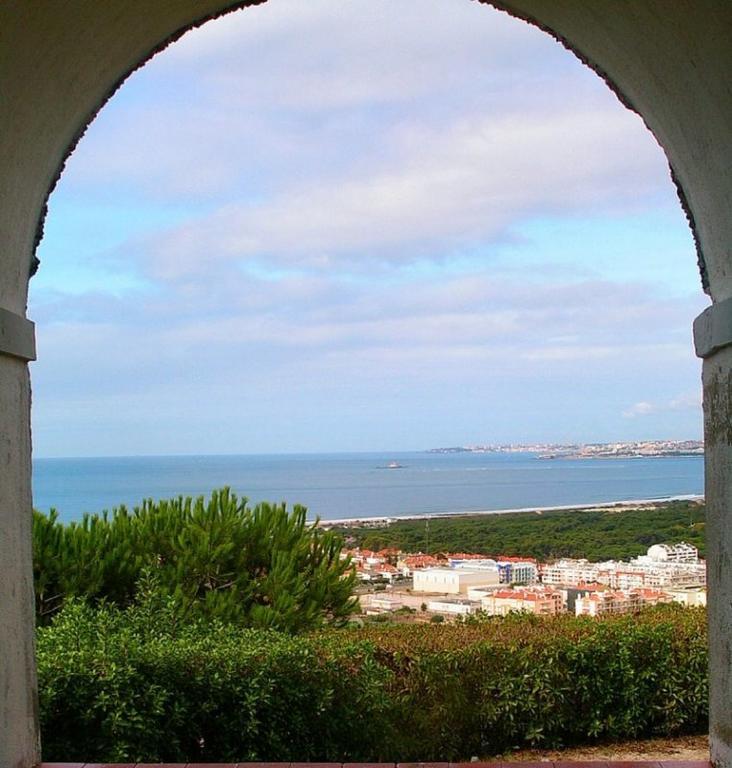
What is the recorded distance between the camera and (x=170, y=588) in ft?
24.3

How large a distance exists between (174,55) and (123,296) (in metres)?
60.0

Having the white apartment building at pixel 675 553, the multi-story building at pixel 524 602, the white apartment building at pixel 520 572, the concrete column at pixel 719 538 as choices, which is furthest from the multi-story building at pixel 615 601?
the concrete column at pixel 719 538

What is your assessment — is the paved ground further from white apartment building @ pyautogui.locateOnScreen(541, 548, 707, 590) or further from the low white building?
white apartment building @ pyautogui.locateOnScreen(541, 548, 707, 590)

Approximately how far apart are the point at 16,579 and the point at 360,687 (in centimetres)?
230

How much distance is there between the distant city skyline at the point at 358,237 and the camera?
7.18 metres

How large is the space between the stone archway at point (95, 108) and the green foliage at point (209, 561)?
12.3ft

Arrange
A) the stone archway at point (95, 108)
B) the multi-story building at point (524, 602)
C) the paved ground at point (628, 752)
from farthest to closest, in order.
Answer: the multi-story building at point (524, 602) → the paved ground at point (628, 752) → the stone archway at point (95, 108)

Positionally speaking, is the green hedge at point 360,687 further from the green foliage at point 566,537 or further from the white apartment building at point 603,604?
the green foliage at point 566,537

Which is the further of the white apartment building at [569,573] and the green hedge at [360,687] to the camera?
the white apartment building at [569,573]

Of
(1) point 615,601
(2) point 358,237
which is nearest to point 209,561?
(1) point 615,601

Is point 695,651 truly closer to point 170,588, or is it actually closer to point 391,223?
point 170,588

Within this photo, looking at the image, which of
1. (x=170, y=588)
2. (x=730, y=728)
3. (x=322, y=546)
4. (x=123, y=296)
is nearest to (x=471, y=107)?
(x=322, y=546)

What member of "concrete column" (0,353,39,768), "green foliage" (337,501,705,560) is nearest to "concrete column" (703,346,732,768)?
"concrete column" (0,353,39,768)

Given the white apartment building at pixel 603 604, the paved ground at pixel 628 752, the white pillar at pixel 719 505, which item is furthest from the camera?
the white apartment building at pixel 603 604
